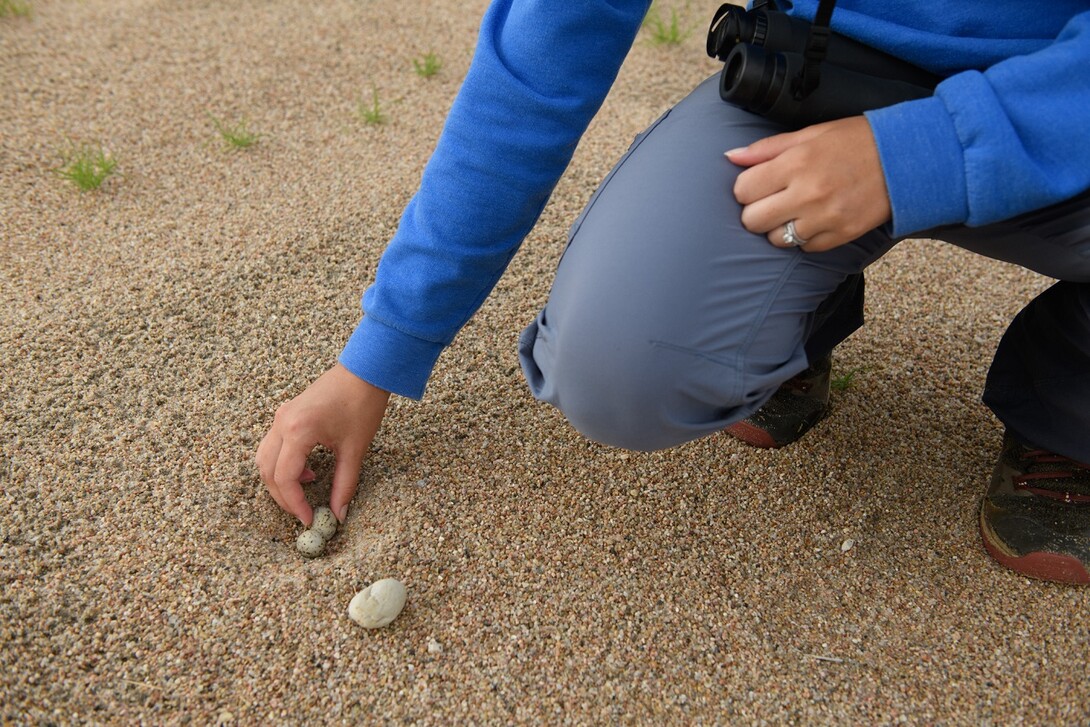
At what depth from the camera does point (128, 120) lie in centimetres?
262

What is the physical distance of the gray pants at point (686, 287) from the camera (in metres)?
1.23

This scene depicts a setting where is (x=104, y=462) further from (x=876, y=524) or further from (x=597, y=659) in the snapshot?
(x=876, y=524)

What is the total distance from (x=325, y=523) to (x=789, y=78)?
106 centimetres

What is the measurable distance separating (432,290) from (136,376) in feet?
2.63

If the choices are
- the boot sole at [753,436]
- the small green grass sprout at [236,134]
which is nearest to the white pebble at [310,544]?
the boot sole at [753,436]

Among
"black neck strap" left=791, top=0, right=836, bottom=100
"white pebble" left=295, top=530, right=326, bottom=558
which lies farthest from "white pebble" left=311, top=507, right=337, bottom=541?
"black neck strap" left=791, top=0, right=836, bottom=100

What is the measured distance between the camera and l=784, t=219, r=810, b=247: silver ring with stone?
1213mm

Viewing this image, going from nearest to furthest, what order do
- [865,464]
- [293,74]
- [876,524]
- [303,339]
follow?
[876,524], [865,464], [303,339], [293,74]

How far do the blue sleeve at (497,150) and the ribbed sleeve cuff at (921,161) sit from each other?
0.43 m

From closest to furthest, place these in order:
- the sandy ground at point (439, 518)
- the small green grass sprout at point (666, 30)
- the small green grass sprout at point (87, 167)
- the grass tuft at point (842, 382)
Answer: the sandy ground at point (439, 518) → the grass tuft at point (842, 382) → the small green grass sprout at point (87, 167) → the small green grass sprout at point (666, 30)

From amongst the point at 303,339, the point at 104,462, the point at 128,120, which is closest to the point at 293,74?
the point at 128,120

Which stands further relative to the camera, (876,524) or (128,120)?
(128,120)

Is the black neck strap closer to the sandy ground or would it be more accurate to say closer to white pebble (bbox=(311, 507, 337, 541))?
the sandy ground

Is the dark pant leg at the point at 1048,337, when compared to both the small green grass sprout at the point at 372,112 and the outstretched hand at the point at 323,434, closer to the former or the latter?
the outstretched hand at the point at 323,434
